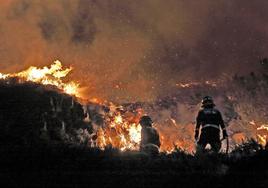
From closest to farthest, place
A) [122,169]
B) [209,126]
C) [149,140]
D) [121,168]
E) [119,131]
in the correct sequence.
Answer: [122,169] < [121,168] < [209,126] < [149,140] < [119,131]

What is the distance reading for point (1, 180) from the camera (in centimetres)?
919

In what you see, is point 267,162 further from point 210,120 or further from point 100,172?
point 210,120

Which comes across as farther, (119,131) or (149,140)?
(119,131)

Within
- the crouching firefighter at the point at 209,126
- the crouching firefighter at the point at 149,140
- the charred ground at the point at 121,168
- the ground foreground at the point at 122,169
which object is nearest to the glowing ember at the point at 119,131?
the crouching firefighter at the point at 149,140

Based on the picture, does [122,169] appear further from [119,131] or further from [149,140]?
[119,131]

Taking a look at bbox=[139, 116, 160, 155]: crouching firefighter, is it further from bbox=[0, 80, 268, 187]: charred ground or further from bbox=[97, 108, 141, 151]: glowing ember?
bbox=[97, 108, 141, 151]: glowing ember

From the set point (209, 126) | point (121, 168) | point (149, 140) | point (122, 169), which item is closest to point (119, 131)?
point (149, 140)

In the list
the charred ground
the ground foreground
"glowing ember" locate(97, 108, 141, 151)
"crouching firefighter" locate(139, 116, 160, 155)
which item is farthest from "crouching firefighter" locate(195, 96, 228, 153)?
"glowing ember" locate(97, 108, 141, 151)

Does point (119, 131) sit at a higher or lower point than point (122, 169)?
higher

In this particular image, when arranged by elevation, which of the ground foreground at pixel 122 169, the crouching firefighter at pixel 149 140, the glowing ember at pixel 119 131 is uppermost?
the glowing ember at pixel 119 131

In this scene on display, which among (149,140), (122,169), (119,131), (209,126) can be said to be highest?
(119,131)

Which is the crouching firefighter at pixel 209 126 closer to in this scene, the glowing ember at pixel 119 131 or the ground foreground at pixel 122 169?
the ground foreground at pixel 122 169

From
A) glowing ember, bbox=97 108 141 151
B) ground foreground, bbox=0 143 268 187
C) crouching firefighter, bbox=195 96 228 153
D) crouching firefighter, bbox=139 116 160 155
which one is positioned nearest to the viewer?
ground foreground, bbox=0 143 268 187

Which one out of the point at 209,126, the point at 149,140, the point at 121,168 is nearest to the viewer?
the point at 121,168
